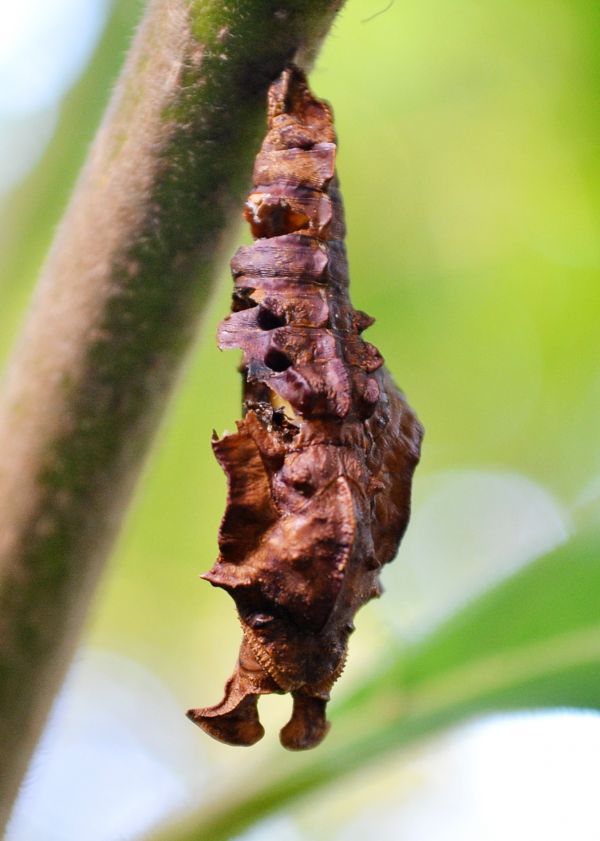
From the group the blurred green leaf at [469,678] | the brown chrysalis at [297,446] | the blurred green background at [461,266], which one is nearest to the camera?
the brown chrysalis at [297,446]

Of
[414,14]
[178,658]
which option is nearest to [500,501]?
[178,658]

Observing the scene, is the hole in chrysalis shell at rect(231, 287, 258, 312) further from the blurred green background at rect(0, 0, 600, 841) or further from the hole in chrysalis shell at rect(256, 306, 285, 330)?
the blurred green background at rect(0, 0, 600, 841)

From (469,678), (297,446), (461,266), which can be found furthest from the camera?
(461,266)

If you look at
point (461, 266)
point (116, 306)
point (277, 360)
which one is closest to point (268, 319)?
point (277, 360)

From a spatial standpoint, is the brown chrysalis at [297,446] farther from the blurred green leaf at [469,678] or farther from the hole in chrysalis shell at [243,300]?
the blurred green leaf at [469,678]

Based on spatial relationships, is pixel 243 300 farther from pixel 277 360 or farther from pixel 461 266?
pixel 461 266

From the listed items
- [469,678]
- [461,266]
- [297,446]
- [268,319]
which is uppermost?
[461,266]

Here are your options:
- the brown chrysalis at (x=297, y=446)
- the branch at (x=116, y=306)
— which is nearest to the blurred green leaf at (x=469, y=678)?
the brown chrysalis at (x=297, y=446)

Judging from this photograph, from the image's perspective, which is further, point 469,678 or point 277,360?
point 469,678
